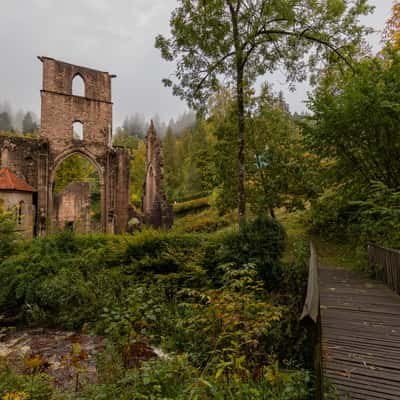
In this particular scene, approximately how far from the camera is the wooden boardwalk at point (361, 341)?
8.95 ft

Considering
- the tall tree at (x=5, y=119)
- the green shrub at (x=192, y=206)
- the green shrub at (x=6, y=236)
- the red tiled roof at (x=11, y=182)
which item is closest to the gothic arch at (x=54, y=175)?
the red tiled roof at (x=11, y=182)

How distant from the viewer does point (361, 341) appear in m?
3.65

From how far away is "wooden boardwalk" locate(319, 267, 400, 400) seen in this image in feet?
8.95

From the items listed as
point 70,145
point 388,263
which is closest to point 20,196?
point 70,145

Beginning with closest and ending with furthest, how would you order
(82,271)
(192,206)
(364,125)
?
1. (364,125)
2. (82,271)
3. (192,206)

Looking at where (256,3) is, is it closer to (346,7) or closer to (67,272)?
(346,7)

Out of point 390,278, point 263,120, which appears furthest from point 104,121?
point 390,278

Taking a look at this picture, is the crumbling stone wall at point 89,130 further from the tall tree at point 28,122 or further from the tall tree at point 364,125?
the tall tree at point 28,122

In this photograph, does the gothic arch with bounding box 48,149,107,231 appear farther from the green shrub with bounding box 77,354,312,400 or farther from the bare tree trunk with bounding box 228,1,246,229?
the green shrub with bounding box 77,354,312,400

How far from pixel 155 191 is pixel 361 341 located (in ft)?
45.7

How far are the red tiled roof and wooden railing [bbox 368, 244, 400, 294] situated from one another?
2006 centimetres

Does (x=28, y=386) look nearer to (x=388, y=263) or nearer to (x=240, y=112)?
(x=388, y=263)

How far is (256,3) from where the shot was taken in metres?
9.38

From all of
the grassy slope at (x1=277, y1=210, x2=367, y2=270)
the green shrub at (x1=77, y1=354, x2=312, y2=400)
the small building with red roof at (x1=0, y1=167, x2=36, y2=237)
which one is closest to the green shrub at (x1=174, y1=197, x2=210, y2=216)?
the grassy slope at (x1=277, y1=210, x2=367, y2=270)
